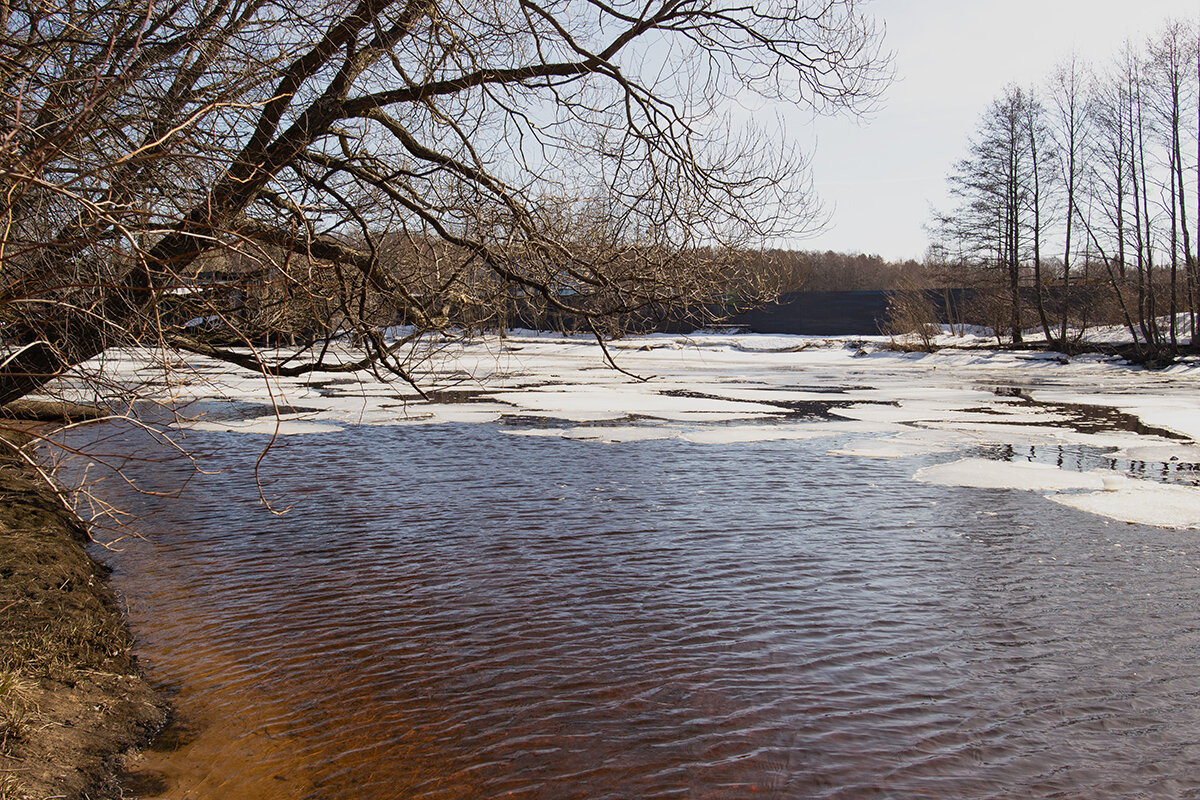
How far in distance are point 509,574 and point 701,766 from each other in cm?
278

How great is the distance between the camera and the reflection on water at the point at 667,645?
382 centimetres

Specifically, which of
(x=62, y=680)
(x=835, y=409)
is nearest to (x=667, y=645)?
(x=62, y=680)

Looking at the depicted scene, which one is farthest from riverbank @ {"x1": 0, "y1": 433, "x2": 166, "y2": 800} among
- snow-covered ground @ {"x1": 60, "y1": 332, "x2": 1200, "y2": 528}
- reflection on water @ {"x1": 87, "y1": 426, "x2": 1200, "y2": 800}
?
snow-covered ground @ {"x1": 60, "y1": 332, "x2": 1200, "y2": 528}

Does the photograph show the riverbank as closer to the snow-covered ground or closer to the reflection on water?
the reflection on water

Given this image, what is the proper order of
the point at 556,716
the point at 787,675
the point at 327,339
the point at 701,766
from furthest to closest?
the point at 327,339 < the point at 787,675 < the point at 556,716 < the point at 701,766

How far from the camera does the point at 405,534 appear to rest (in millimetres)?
7430

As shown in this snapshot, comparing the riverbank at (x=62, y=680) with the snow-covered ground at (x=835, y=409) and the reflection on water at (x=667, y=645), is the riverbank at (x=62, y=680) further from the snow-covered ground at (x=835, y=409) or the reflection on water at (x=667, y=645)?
the snow-covered ground at (x=835, y=409)

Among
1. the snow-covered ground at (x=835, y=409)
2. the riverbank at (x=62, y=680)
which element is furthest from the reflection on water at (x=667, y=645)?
the snow-covered ground at (x=835, y=409)

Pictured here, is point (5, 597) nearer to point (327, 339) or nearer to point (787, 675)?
point (327, 339)

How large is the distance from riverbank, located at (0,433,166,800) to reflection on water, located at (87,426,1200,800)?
0.20 metres

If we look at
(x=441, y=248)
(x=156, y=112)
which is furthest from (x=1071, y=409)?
(x=156, y=112)

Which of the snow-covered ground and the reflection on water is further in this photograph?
the snow-covered ground

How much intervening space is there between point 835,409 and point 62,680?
555 inches

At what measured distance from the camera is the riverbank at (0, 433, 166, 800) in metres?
3.43
